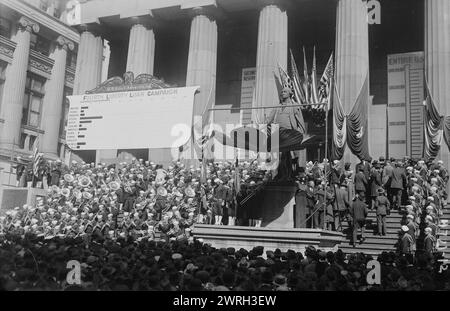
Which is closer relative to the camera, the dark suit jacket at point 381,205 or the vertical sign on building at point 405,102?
the dark suit jacket at point 381,205

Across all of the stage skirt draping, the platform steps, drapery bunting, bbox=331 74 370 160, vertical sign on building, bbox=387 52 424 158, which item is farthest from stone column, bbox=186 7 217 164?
the platform steps

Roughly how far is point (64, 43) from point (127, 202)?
37.0 m

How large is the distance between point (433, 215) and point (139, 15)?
926 inches

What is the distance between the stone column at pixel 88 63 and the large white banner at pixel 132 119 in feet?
16.0

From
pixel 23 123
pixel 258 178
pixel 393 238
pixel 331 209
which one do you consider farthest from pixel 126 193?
pixel 23 123

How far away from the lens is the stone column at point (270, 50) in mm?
28078

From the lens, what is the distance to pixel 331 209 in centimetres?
1736

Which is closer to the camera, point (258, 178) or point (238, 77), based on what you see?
point (258, 178)

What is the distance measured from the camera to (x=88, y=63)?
35.6 meters

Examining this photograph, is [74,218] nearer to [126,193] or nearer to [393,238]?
[126,193]

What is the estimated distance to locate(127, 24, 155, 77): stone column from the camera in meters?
32.8

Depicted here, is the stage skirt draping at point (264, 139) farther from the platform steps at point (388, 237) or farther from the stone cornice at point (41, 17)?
the stone cornice at point (41, 17)

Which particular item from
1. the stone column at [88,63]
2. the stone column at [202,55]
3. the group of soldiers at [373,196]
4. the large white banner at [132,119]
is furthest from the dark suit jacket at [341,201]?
the stone column at [88,63]

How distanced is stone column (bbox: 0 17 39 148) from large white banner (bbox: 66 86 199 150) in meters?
17.7
